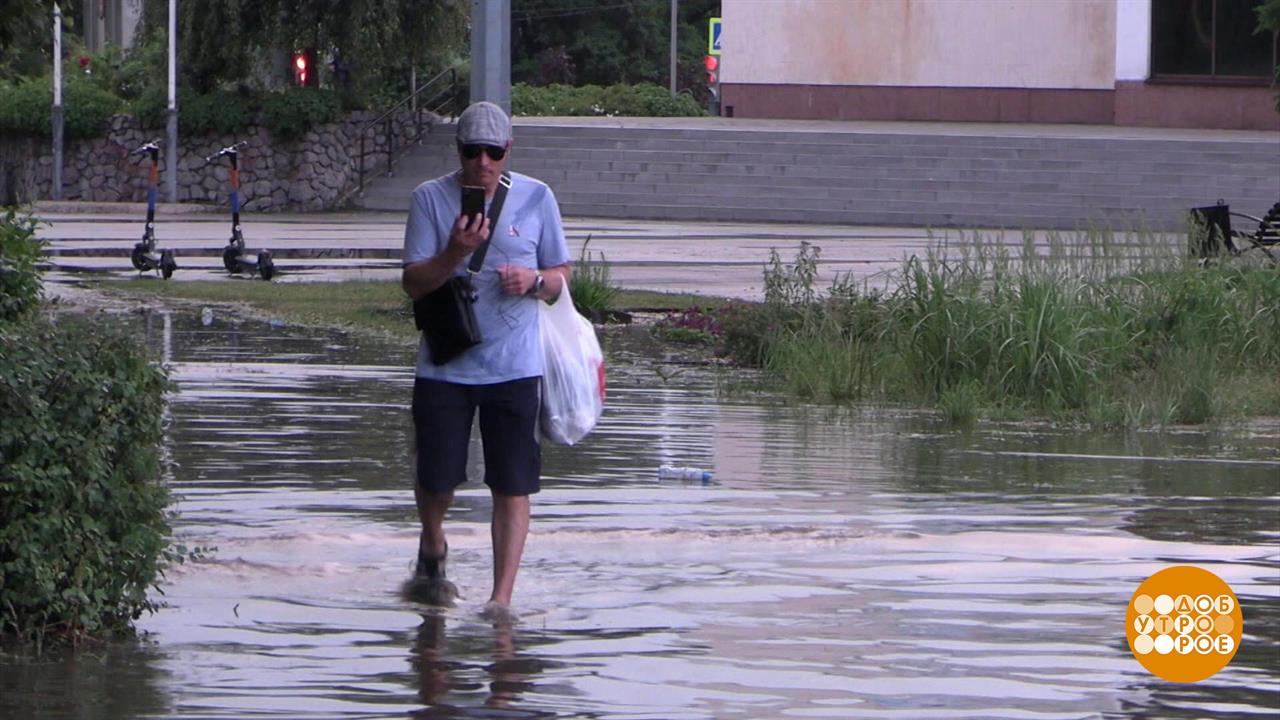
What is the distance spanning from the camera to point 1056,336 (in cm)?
1216

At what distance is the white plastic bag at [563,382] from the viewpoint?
6.77m

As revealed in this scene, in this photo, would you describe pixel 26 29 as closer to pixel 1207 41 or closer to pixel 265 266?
pixel 265 266

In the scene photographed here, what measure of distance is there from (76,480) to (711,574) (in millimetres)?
2514

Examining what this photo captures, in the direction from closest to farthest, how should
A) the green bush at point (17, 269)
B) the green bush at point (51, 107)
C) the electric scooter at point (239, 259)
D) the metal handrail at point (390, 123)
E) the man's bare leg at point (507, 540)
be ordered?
the man's bare leg at point (507, 540) < the green bush at point (17, 269) < the electric scooter at point (239, 259) < the metal handrail at point (390, 123) < the green bush at point (51, 107)

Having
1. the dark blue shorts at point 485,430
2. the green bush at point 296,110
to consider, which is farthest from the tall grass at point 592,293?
the green bush at point 296,110

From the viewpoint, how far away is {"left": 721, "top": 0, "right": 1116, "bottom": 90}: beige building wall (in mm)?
45969

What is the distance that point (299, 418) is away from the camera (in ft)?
36.2

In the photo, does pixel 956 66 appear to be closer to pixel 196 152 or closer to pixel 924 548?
pixel 196 152

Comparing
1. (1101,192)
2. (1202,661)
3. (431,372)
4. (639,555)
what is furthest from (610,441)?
(1101,192)

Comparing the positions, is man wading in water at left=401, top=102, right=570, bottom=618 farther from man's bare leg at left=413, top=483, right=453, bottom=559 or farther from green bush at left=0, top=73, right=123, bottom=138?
green bush at left=0, top=73, right=123, bottom=138

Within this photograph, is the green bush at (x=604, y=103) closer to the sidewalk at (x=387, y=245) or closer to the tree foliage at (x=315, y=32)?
the tree foliage at (x=315, y=32)

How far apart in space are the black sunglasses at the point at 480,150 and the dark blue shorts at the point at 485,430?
749 mm

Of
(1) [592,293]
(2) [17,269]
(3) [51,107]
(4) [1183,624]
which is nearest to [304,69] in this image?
(3) [51,107]

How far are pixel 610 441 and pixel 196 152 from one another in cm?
3078
